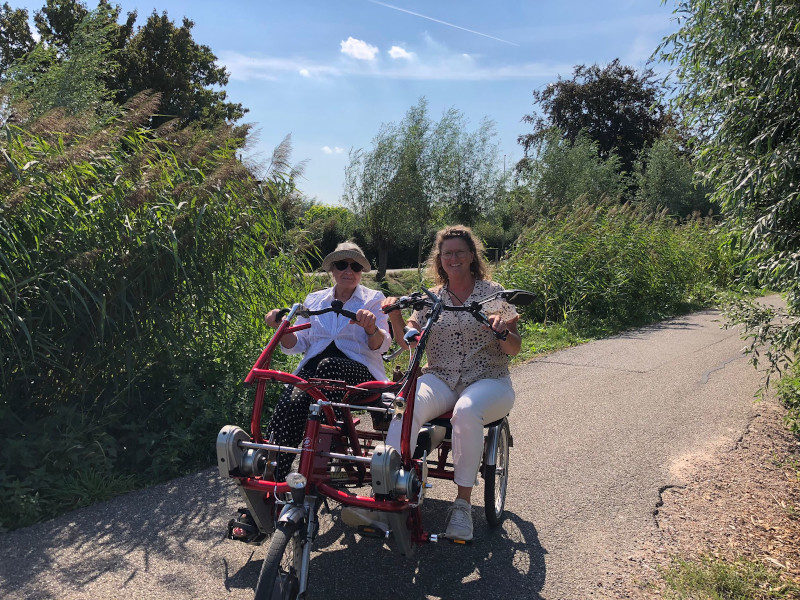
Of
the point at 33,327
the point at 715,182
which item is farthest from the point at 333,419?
the point at 715,182

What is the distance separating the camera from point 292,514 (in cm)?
271

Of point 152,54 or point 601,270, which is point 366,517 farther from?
point 152,54

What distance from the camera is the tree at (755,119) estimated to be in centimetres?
463

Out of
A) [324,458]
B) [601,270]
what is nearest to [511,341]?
[324,458]

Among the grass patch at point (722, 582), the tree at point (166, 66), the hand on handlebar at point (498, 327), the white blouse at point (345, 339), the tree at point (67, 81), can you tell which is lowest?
the grass patch at point (722, 582)

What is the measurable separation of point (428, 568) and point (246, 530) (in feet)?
3.19

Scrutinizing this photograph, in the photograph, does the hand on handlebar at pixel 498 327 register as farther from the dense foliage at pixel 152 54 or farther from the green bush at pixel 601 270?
the dense foliage at pixel 152 54

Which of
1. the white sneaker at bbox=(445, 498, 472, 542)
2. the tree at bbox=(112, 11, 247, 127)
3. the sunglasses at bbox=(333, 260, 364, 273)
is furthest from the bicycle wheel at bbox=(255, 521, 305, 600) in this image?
the tree at bbox=(112, 11, 247, 127)

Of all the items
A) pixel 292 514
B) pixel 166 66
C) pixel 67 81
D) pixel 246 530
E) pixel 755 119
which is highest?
pixel 166 66

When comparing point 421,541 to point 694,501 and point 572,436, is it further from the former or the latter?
point 572,436

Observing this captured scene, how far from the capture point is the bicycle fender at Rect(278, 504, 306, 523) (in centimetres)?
269

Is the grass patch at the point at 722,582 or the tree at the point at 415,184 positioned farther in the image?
the tree at the point at 415,184

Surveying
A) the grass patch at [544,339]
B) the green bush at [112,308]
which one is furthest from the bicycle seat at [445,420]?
the grass patch at [544,339]

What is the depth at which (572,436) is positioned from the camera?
5750mm
